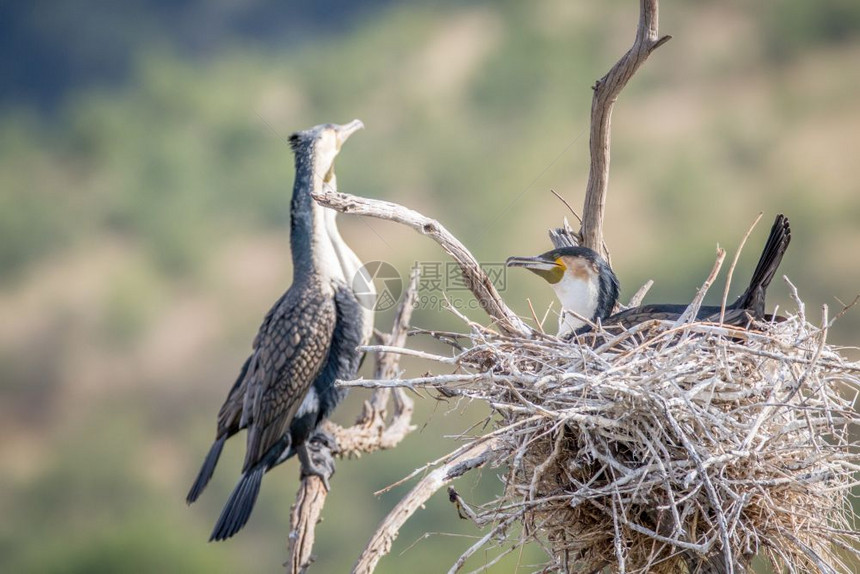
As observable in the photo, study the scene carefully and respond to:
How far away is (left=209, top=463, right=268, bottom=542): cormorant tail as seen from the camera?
2.69m

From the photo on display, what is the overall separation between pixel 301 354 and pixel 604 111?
1.28 metres

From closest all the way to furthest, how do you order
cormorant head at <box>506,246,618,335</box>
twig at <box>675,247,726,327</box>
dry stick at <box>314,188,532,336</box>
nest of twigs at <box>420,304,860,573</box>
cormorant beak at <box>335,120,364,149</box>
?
nest of twigs at <box>420,304,860,573</box>
twig at <box>675,247,726,327</box>
dry stick at <box>314,188,532,336</box>
cormorant head at <box>506,246,618,335</box>
cormorant beak at <box>335,120,364,149</box>

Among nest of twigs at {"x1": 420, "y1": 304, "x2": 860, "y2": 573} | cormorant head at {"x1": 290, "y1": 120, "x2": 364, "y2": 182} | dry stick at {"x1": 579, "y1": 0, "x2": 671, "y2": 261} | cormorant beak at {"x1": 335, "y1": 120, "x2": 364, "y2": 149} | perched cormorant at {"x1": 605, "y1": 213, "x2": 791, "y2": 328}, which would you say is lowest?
nest of twigs at {"x1": 420, "y1": 304, "x2": 860, "y2": 573}

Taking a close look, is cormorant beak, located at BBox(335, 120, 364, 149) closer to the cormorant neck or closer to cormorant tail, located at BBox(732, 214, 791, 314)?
the cormorant neck

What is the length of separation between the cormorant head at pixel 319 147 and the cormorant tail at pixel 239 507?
3.52 ft

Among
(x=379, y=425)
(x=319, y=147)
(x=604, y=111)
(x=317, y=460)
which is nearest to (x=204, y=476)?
(x=317, y=460)

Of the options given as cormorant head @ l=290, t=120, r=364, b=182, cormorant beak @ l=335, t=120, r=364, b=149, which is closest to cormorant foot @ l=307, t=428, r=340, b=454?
cormorant head @ l=290, t=120, r=364, b=182

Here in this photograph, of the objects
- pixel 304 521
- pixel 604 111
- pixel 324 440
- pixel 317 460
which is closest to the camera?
pixel 604 111

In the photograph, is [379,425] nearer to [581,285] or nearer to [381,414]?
[381,414]

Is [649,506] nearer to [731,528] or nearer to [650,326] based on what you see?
[731,528]

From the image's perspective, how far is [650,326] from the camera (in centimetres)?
170

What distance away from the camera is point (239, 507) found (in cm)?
272

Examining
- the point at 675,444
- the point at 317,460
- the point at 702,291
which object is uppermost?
the point at 317,460

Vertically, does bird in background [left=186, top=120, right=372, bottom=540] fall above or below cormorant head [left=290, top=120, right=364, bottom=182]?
below
